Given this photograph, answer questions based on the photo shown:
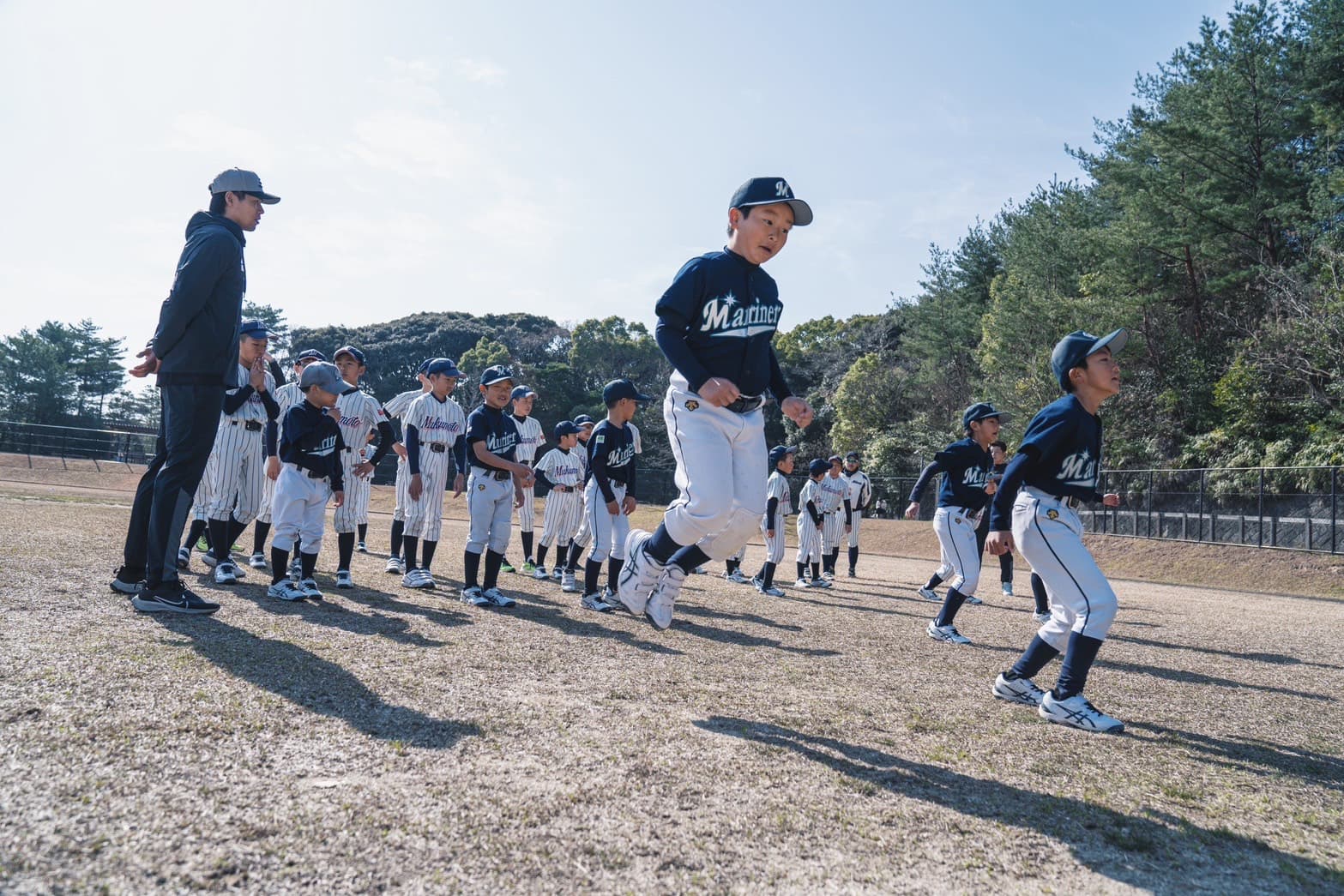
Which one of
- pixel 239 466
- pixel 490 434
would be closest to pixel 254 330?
pixel 239 466

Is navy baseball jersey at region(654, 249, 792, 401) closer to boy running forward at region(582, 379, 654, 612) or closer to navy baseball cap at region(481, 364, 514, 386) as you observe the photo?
boy running forward at region(582, 379, 654, 612)

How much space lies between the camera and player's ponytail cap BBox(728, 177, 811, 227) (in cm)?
421

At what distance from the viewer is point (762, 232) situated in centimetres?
426

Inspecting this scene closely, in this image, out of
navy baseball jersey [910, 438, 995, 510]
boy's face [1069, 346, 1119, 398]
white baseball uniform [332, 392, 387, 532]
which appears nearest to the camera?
boy's face [1069, 346, 1119, 398]

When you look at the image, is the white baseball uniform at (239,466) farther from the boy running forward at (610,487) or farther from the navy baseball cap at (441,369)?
the boy running forward at (610,487)

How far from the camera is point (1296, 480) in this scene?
20.9 m

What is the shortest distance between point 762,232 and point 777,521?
766 cm

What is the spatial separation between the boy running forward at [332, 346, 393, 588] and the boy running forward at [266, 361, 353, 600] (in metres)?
1.00

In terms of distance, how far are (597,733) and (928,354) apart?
46.7 metres

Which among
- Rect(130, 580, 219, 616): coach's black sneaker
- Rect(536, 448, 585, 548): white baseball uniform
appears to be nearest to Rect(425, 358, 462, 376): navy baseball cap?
Rect(536, 448, 585, 548): white baseball uniform

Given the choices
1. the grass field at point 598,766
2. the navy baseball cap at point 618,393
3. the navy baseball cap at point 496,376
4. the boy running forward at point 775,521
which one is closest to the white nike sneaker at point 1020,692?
the grass field at point 598,766

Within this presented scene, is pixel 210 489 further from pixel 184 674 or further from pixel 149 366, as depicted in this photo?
pixel 184 674

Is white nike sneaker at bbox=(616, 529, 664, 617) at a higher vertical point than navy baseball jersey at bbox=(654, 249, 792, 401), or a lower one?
lower

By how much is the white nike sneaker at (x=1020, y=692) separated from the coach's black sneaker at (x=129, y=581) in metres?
5.03
